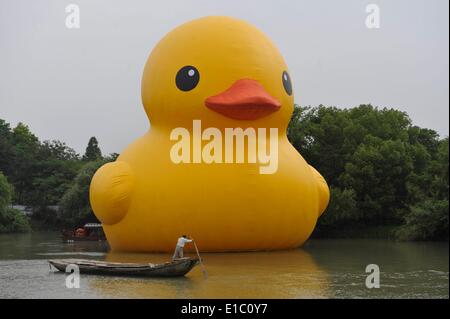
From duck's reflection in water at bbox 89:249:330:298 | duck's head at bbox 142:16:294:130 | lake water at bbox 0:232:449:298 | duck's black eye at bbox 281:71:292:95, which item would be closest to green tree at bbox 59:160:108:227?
lake water at bbox 0:232:449:298

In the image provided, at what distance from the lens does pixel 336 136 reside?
3011cm

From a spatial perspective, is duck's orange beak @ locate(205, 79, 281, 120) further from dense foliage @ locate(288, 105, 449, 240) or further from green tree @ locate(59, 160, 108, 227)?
green tree @ locate(59, 160, 108, 227)

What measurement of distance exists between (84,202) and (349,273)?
24.1m

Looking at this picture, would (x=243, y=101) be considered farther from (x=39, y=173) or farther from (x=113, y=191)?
(x=39, y=173)

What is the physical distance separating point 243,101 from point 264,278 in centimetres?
549

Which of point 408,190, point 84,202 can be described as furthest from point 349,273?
point 84,202

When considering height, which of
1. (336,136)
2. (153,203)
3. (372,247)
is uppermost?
(336,136)

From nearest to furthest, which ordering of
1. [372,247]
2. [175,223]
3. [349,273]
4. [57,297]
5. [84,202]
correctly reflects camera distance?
[57,297]
[349,273]
[175,223]
[372,247]
[84,202]

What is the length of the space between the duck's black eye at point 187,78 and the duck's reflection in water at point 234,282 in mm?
4453

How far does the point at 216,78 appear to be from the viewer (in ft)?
58.5

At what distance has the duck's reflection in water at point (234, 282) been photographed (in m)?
11.3

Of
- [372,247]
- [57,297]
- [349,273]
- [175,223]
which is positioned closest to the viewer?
[57,297]

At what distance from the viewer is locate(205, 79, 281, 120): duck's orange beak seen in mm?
17328

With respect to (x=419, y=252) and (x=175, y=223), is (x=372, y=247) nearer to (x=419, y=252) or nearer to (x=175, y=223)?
(x=419, y=252)
